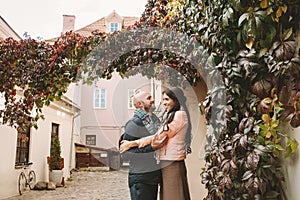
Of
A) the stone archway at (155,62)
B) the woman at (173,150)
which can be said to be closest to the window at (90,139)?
the stone archway at (155,62)

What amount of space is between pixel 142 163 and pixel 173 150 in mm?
308

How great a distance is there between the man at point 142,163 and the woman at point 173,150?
0.23ft

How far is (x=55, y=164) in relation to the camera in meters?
8.65

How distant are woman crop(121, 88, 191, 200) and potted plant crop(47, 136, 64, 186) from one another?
6.55m

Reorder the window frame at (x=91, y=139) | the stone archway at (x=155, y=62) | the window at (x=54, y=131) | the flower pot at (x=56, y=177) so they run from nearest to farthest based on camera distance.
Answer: the stone archway at (x=155, y=62) → the flower pot at (x=56, y=177) → the window at (x=54, y=131) → the window frame at (x=91, y=139)

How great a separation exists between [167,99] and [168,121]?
0.20 m

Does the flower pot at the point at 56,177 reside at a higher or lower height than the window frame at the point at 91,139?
lower

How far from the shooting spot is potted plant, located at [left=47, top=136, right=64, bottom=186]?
8422 mm

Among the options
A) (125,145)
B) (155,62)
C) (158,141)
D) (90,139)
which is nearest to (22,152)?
(155,62)

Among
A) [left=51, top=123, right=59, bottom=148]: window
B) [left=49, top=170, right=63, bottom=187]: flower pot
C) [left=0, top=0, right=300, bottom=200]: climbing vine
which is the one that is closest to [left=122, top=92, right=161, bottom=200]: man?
[left=0, top=0, right=300, bottom=200]: climbing vine

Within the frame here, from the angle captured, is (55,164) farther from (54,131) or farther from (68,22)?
(68,22)

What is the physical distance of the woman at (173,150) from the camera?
2480 mm

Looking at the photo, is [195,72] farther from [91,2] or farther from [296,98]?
[91,2]

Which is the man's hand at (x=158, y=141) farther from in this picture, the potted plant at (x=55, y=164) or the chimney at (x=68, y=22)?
the chimney at (x=68, y=22)
